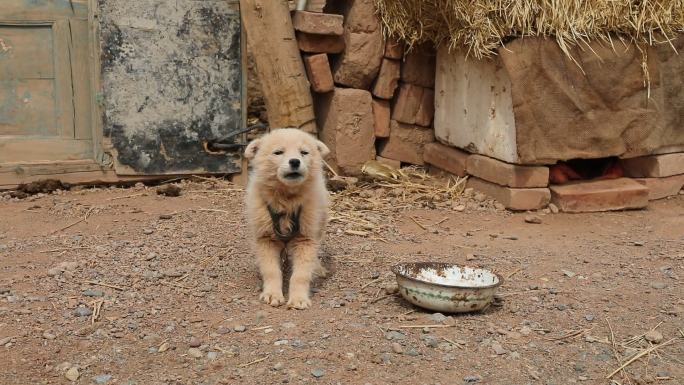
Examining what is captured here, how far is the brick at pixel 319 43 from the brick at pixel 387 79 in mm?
493

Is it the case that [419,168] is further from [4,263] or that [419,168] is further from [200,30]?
[4,263]

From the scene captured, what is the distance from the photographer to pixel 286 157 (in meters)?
4.80

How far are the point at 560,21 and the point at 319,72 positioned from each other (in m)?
2.26

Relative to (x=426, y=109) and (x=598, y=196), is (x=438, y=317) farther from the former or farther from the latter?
(x=426, y=109)

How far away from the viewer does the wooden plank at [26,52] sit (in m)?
7.28

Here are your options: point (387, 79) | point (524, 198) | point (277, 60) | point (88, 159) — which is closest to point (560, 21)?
point (524, 198)

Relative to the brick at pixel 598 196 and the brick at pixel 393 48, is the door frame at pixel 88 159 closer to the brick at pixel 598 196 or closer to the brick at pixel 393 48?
the brick at pixel 393 48

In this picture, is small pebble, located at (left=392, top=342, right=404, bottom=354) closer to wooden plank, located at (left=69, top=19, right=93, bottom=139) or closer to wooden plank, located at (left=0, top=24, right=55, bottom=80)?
wooden plank, located at (left=69, top=19, right=93, bottom=139)

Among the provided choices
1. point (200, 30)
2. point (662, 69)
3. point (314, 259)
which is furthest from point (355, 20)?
point (314, 259)

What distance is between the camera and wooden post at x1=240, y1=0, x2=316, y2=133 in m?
7.29

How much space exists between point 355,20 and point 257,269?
3183mm

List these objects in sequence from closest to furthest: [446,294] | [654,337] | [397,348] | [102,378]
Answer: [102,378], [397,348], [654,337], [446,294]

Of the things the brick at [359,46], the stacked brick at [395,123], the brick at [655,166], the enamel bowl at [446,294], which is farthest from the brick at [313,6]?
the enamel bowl at [446,294]

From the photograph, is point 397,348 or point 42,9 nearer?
point 397,348
